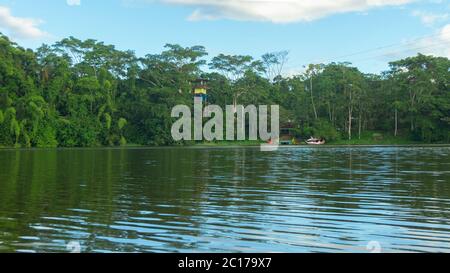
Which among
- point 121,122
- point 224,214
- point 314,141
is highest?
point 121,122

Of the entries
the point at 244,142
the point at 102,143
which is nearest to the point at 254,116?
the point at 244,142

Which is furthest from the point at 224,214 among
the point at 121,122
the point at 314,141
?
the point at 314,141

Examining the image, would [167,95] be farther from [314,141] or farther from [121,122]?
[314,141]

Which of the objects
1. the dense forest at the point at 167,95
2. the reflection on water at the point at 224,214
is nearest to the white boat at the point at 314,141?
the dense forest at the point at 167,95

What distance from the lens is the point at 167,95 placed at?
2547 inches

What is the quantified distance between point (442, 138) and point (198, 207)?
198ft

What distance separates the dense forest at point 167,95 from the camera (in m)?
58.1

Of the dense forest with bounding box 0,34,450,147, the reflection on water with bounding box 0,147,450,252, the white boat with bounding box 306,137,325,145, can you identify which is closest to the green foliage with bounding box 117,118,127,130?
the dense forest with bounding box 0,34,450,147

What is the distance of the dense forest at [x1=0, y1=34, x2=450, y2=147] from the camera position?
5806 centimetres

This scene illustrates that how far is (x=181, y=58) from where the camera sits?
68938 mm

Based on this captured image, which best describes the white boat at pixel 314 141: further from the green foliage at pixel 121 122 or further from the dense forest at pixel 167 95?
the green foliage at pixel 121 122

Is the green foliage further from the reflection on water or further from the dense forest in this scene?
the reflection on water

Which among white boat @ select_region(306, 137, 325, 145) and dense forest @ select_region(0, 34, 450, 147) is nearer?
dense forest @ select_region(0, 34, 450, 147)

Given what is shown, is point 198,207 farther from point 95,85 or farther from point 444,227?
point 95,85
